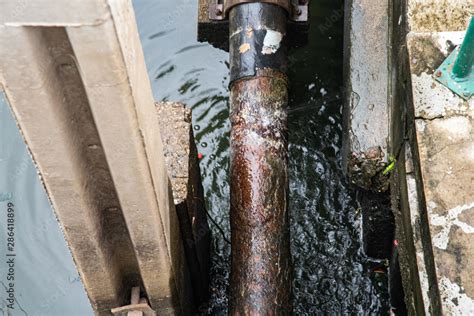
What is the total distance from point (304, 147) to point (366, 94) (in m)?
1.10

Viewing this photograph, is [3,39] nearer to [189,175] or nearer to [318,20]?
[189,175]

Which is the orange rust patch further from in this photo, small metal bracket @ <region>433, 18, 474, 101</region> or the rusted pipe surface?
small metal bracket @ <region>433, 18, 474, 101</region>

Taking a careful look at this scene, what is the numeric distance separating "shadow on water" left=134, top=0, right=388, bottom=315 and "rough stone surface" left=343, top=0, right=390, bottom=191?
1.91ft

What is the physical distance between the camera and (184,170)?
13.9 feet

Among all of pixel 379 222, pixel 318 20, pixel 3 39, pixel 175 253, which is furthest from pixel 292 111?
pixel 3 39

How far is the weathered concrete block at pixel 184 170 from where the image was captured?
13.7 feet

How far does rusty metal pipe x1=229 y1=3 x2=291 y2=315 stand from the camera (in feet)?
13.3

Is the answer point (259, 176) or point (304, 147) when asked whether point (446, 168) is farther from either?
point (304, 147)

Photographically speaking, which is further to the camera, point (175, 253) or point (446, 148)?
point (175, 253)

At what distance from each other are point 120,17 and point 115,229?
4.61ft

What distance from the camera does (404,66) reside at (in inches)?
168

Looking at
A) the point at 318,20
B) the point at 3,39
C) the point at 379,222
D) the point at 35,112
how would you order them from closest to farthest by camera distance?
the point at 3,39 → the point at 35,112 → the point at 379,222 → the point at 318,20

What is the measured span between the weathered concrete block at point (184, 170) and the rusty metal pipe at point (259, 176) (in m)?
0.28

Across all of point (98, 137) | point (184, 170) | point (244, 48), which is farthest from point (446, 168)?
point (98, 137)
